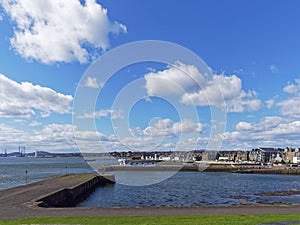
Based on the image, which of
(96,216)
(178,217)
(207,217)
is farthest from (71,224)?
(207,217)

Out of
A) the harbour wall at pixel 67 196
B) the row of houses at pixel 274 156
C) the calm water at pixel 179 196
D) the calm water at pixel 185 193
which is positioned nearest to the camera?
the harbour wall at pixel 67 196

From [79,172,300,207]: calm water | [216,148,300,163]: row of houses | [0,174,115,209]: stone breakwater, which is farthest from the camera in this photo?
[216,148,300,163]: row of houses

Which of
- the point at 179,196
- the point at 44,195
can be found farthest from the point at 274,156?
the point at 44,195

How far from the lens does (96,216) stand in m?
16.1

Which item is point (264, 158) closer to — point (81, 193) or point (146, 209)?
point (81, 193)

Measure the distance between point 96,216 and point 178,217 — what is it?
412cm

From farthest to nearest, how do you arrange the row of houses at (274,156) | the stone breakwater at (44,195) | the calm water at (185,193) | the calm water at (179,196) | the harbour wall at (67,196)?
the row of houses at (274,156) → the calm water at (185,193) → the calm water at (179,196) → the harbour wall at (67,196) → the stone breakwater at (44,195)

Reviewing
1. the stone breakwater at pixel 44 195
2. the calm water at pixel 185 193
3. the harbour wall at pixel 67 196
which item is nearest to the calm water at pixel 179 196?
the calm water at pixel 185 193

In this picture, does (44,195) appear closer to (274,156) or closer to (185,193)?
(185,193)

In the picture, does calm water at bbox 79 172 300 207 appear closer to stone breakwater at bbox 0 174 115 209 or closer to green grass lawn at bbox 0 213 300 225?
stone breakwater at bbox 0 174 115 209

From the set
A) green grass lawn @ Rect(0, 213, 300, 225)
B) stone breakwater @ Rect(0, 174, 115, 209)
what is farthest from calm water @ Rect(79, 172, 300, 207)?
green grass lawn @ Rect(0, 213, 300, 225)

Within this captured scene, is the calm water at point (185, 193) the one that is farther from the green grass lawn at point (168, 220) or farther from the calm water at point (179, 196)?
the green grass lawn at point (168, 220)

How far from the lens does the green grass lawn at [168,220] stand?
1440 centimetres

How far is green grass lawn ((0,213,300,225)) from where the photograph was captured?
1440 cm
